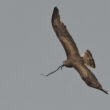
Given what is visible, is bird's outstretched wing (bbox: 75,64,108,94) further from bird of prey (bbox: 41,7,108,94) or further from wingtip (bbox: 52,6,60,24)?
wingtip (bbox: 52,6,60,24)

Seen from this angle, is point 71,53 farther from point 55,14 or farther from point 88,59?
point 55,14

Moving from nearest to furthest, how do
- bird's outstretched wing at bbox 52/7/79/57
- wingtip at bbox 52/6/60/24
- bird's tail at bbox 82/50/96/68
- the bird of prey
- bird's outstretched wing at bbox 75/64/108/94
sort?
bird's outstretched wing at bbox 75/64/108/94
the bird of prey
bird's tail at bbox 82/50/96/68
wingtip at bbox 52/6/60/24
bird's outstretched wing at bbox 52/7/79/57

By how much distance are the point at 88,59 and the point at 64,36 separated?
2236 mm

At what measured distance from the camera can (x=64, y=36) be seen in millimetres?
37969

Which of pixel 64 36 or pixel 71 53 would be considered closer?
pixel 71 53

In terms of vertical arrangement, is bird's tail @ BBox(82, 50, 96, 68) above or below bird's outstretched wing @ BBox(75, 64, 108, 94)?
above

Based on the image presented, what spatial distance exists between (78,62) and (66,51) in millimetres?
1427

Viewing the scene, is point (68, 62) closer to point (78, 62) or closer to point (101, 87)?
point (78, 62)

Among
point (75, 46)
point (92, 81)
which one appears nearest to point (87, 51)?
point (75, 46)

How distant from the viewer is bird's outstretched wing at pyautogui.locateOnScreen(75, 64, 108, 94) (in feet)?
111

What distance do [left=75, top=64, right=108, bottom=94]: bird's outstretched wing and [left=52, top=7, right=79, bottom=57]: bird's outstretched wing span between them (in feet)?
4.81

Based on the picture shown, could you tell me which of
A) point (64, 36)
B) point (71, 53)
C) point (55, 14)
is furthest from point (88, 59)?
point (55, 14)

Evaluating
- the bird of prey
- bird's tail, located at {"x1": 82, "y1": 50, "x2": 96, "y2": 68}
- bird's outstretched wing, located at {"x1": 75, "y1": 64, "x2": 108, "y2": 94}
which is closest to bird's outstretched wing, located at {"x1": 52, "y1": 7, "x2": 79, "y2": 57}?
the bird of prey

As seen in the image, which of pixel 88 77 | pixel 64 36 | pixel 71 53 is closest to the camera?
pixel 88 77
